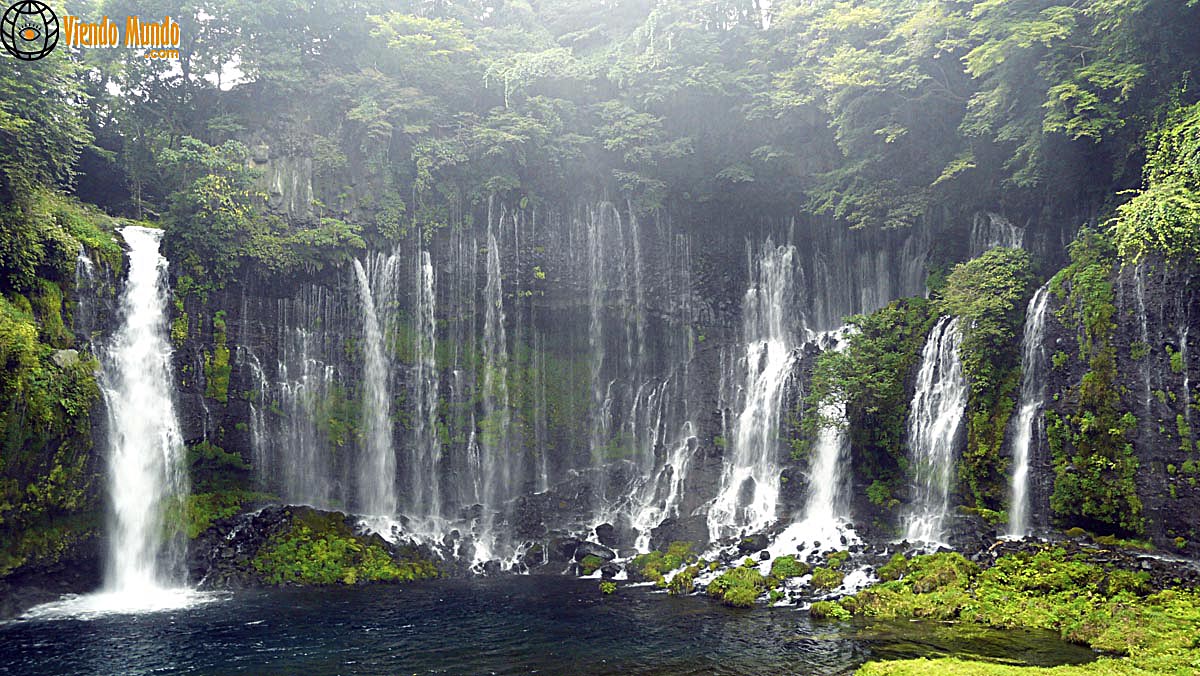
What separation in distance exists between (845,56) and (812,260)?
25.0ft

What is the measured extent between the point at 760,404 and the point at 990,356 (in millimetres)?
7902

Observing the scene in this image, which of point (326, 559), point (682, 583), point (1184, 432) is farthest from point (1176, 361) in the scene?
point (326, 559)

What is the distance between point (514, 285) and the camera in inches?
1196

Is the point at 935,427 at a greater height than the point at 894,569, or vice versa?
the point at 935,427

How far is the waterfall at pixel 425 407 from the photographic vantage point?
2827 centimetres

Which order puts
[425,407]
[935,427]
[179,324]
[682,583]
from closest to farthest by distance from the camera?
[682,583], [935,427], [179,324], [425,407]

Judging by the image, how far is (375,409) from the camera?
28.4m

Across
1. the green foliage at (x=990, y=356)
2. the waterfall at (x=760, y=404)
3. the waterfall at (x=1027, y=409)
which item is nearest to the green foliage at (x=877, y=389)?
the green foliage at (x=990, y=356)

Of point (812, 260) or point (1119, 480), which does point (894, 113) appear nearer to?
point (812, 260)

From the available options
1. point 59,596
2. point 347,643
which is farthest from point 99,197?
point 347,643

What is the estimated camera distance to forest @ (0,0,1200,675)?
1808cm

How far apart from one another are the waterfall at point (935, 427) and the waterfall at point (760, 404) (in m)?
4.63

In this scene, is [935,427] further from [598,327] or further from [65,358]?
[65,358]

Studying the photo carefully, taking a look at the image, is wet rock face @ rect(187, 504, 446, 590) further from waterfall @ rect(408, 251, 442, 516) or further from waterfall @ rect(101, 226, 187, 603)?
waterfall @ rect(408, 251, 442, 516)
